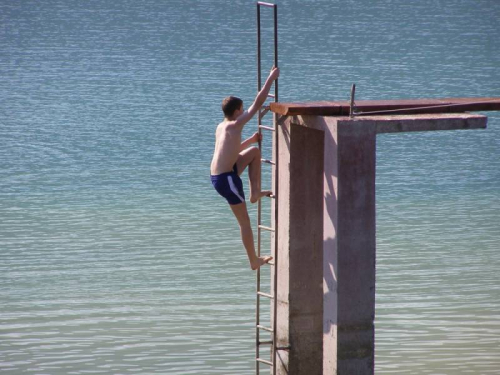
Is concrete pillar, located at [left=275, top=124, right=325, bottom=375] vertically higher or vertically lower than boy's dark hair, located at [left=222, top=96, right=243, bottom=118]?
lower

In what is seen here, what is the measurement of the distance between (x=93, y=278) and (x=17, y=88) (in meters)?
16.1

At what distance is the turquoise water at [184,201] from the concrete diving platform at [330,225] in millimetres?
1632

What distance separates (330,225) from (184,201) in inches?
365

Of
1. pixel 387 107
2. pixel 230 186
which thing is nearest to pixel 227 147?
pixel 230 186

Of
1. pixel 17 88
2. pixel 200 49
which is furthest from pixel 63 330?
pixel 200 49

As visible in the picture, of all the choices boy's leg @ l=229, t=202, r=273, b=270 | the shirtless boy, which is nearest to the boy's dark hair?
the shirtless boy

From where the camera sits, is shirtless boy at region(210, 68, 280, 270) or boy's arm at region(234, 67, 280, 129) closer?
boy's arm at region(234, 67, 280, 129)

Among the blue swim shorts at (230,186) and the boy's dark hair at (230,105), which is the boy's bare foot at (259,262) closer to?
the blue swim shorts at (230,186)

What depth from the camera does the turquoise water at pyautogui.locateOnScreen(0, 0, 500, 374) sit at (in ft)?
40.0

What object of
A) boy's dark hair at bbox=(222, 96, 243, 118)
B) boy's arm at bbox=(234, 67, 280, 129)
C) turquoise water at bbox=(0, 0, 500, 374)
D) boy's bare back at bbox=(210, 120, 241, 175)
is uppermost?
boy's arm at bbox=(234, 67, 280, 129)

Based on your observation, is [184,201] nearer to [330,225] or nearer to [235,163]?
[235,163]

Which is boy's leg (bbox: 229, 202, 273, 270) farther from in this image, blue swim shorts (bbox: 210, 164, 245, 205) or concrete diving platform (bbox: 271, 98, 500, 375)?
concrete diving platform (bbox: 271, 98, 500, 375)

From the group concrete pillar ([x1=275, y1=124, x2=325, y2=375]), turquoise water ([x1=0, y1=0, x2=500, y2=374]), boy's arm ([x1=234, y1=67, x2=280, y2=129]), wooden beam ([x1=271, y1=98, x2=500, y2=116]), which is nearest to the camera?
wooden beam ([x1=271, y1=98, x2=500, y2=116])

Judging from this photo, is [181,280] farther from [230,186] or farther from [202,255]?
[230,186]
